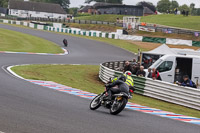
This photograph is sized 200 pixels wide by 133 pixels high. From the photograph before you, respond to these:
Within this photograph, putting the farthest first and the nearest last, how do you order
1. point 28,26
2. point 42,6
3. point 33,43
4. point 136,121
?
1. point 42,6
2. point 28,26
3. point 33,43
4. point 136,121

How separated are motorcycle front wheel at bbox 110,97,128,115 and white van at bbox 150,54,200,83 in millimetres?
9242

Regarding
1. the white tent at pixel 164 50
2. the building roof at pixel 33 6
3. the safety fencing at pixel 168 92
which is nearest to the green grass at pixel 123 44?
the white tent at pixel 164 50

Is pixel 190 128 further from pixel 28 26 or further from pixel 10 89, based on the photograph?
pixel 28 26

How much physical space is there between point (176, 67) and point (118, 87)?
9440mm

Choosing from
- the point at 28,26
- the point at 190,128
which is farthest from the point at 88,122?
the point at 28,26

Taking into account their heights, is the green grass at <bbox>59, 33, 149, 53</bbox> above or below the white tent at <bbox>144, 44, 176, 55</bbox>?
below

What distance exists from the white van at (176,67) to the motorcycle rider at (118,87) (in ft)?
29.0

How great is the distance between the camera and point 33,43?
44.3 meters

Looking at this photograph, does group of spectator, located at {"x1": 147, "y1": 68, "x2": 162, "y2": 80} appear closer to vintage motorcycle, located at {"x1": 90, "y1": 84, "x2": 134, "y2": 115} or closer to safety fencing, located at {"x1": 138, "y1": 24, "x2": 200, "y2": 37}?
vintage motorcycle, located at {"x1": 90, "y1": 84, "x2": 134, "y2": 115}

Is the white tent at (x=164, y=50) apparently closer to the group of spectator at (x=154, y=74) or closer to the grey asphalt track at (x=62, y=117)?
the group of spectator at (x=154, y=74)

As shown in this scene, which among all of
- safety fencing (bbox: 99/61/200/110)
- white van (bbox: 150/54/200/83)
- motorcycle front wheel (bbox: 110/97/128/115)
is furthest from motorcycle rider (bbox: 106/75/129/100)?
white van (bbox: 150/54/200/83)

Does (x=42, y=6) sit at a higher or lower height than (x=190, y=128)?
higher

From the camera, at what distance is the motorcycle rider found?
1060 cm

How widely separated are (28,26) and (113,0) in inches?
4285
